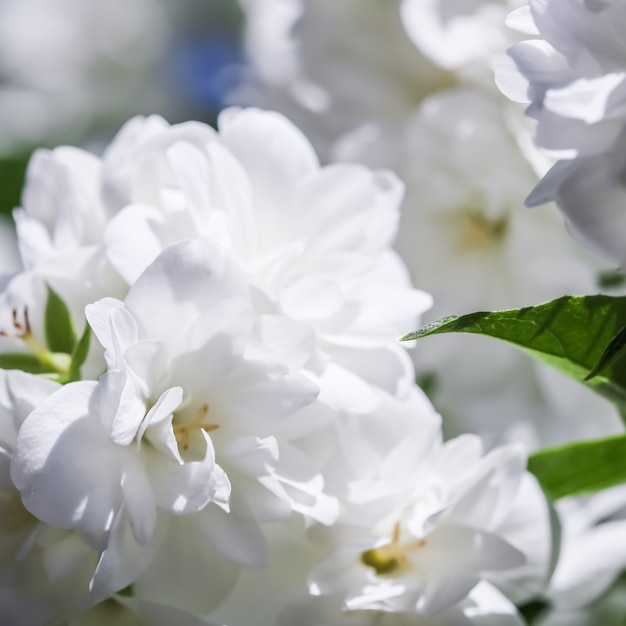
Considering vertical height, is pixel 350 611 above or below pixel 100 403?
below

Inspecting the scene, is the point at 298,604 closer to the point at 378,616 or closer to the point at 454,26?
the point at 378,616

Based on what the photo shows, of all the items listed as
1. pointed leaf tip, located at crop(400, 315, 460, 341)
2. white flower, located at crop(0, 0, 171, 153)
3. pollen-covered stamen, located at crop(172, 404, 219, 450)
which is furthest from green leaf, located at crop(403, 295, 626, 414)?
white flower, located at crop(0, 0, 171, 153)

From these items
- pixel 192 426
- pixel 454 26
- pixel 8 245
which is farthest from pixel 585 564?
pixel 8 245

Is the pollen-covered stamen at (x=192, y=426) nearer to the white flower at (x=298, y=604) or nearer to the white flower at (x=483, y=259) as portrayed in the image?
the white flower at (x=298, y=604)

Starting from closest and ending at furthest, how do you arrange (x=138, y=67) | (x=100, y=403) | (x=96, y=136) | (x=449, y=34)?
1. (x=100, y=403)
2. (x=449, y=34)
3. (x=96, y=136)
4. (x=138, y=67)

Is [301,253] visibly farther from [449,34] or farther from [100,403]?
[449,34]

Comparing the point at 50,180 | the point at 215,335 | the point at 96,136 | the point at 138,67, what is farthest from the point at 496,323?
the point at 138,67
